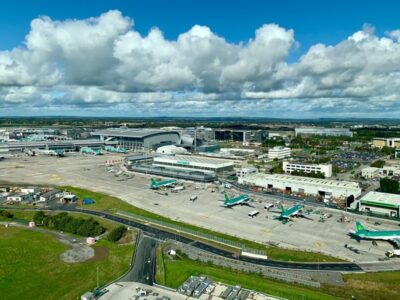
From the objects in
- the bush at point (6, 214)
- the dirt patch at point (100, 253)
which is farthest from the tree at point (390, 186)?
the bush at point (6, 214)

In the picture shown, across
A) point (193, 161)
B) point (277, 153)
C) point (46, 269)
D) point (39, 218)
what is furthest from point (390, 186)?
point (39, 218)

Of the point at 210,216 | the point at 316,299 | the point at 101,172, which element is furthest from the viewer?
the point at 101,172

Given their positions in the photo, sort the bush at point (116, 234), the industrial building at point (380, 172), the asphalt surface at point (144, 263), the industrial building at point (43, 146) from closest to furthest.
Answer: the asphalt surface at point (144, 263)
the bush at point (116, 234)
the industrial building at point (380, 172)
the industrial building at point (43, 146)

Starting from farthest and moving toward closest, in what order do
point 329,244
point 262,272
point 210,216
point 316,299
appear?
point 210,216 < point 329,244 < point 262,272 < point 316,299

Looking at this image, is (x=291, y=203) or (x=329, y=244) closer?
(x=329, y=244)

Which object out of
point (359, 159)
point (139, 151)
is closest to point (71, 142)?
point (139, 151)

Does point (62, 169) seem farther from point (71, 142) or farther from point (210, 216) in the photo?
point (210, 216)

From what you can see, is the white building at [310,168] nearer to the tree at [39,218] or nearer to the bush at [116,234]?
the bush at [116,234]
